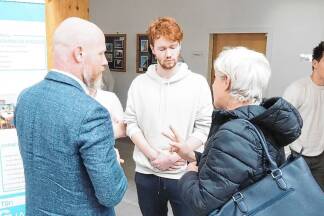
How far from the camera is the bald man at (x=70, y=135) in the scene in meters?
1.12

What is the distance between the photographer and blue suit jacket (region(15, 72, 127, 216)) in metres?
1.12

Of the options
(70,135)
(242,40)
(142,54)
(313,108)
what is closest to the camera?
(70,135)

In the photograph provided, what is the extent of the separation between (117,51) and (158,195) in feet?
18.3

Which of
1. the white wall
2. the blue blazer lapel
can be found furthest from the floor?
the blue blazer lapel

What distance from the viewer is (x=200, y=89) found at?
1846 mm

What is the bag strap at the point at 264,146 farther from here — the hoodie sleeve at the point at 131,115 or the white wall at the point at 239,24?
the white wall at the point at 239,24

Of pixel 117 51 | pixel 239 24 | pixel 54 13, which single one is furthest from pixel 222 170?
pixel 117 51

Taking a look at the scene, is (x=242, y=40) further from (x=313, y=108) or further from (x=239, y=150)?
(x=239, y=150)

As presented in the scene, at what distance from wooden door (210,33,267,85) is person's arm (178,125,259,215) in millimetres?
4459

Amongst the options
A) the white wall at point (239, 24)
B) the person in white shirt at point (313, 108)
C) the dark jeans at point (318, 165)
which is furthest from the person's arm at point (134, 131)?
the white wall at point (239, 24)

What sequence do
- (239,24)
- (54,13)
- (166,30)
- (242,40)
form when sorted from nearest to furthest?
(166,30)
(54,13)
(239,24)
(242,40)

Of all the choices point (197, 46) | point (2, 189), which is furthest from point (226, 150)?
point (197, 46)

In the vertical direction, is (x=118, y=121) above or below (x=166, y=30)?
below

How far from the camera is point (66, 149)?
113 cm
